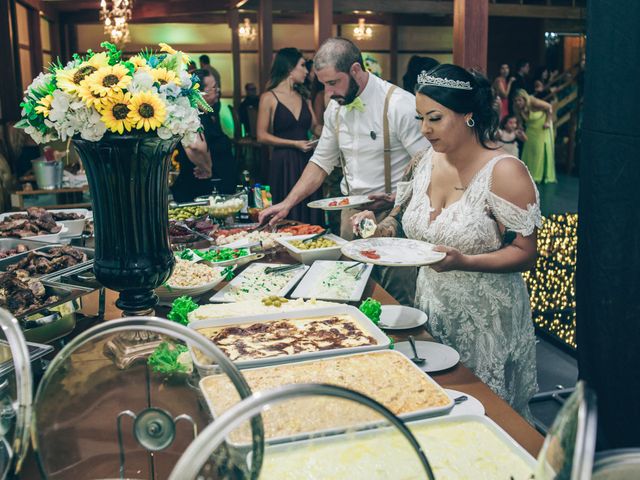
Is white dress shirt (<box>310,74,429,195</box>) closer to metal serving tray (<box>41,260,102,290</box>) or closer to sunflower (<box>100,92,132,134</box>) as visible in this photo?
metal serving tray (<box>41,260,102,290</box>)

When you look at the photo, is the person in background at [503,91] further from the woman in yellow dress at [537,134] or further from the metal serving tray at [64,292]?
the metal serving tray at [64,292]

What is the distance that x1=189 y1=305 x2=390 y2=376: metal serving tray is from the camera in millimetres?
1497

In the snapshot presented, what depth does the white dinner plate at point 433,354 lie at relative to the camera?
155cm

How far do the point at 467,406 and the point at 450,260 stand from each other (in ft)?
2.38

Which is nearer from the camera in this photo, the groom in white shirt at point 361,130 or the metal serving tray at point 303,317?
the metal serving tray at point 303,317

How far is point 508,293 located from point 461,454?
1.24 m

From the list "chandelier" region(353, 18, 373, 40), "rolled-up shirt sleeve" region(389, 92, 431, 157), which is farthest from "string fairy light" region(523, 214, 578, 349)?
"chandelier" region(353, 18, 373, 40)

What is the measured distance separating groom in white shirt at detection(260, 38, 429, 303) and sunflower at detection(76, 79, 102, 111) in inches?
62.8

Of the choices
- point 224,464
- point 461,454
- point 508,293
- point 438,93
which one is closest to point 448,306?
point 508,293

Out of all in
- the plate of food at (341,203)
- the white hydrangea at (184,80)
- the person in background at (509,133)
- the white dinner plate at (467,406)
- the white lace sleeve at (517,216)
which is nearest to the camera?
the white dinner plate at (467,406)

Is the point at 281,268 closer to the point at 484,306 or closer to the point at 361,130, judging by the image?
the point at 484,306

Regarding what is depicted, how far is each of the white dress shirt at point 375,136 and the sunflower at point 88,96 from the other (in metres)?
1.93

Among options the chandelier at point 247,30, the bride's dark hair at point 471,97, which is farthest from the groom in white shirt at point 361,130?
the chandelier at point 247,30

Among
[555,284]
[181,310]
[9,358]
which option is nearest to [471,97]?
[181,310]
